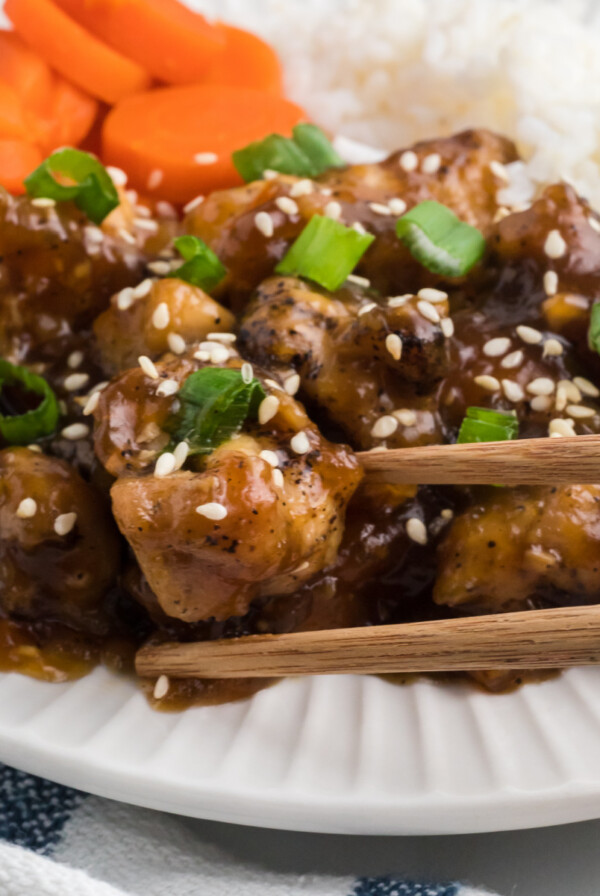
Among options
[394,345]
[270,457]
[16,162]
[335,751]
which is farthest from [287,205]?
[335,751]

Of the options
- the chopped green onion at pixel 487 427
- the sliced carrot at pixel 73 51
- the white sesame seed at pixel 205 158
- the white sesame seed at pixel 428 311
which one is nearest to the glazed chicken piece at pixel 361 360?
the white sesame seed at pixel 428 311

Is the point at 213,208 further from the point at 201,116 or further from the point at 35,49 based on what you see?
the point at 35,49

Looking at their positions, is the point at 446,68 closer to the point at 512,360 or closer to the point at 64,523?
the point at 512,360

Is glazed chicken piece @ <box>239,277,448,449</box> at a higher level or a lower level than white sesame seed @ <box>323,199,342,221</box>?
lower

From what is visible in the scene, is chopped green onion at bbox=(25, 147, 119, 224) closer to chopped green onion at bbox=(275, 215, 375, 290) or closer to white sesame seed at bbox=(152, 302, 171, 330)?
white sesame seed at bbox=(152, 302, 171, 330)

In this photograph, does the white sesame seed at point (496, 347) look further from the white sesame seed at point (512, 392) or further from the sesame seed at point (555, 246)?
the sesame seed at point (555, 246)

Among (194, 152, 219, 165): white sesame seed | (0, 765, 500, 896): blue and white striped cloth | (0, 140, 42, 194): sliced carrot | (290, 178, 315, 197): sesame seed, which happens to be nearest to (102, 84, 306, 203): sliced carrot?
(194, 152, 219, 165): white sesame seed
